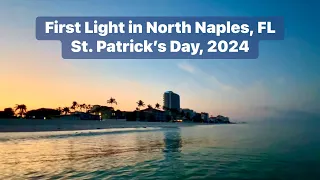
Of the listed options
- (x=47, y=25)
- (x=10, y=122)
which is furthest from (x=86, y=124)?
(x=47, y=25)

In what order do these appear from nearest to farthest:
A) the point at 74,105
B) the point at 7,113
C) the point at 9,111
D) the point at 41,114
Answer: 1. the point at 7,113
2. the point at 9,111
3. the point at 41,114
4. the point at 74,105

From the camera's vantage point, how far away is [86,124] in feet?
271

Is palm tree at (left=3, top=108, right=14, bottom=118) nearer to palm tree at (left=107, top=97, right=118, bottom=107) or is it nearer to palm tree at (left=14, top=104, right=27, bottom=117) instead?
palm tree at (left=14, top=104, right=27, bottom=117)

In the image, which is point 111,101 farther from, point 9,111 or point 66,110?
point 9,111

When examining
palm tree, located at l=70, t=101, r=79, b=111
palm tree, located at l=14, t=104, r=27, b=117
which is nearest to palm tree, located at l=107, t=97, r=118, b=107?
palm tree, located at l=70, t=101, r=79, b=111

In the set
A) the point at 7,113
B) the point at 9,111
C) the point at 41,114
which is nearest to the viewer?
the point at 7,113

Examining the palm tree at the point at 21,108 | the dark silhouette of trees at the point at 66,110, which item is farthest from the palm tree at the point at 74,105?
the palm tree at the point at 21,108

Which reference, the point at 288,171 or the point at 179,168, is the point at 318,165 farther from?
the point at 179,168

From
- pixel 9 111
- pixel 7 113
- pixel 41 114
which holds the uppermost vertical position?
pixel 9 111

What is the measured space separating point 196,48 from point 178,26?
1.61 metres

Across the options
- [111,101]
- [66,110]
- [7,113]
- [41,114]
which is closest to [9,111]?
[7,113]

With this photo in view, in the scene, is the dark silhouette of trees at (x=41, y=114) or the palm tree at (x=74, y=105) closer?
the dark silhouette of trees at (x=41, y=114)

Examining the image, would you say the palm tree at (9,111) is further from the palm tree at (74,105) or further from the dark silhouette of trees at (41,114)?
the palm tree at (74,105)

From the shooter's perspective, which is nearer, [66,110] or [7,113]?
[7,113]
